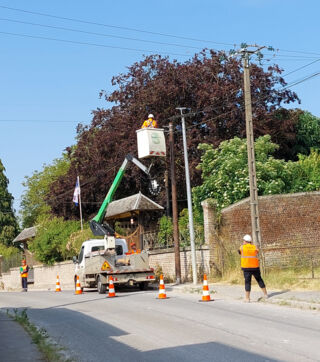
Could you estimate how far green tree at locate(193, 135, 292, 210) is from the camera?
28078 mm

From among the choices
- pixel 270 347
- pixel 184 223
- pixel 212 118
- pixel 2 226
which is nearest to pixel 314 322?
pixel 270 347

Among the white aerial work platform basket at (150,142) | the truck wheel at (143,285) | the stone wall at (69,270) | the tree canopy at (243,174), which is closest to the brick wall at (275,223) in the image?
the stone wall at (69,270)

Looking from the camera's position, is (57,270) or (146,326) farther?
(57,270)

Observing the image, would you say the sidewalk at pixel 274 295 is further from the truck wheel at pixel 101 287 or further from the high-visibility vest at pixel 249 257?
the truck wheel at pixel 101 287

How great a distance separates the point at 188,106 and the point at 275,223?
1338 cm

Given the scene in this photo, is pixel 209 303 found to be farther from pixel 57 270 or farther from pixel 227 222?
pixel 57 270

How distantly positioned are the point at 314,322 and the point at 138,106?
2700cm

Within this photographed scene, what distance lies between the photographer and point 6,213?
69875mm

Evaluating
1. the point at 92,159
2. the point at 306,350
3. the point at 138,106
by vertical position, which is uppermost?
the point at 138,106

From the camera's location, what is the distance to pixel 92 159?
133ft

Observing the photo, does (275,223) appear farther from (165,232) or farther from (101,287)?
(101,287)

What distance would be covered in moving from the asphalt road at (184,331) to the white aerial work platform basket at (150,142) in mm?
9600

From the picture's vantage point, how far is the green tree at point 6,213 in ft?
227

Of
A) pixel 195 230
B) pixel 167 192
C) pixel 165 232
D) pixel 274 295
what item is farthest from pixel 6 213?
pixel 274 295
